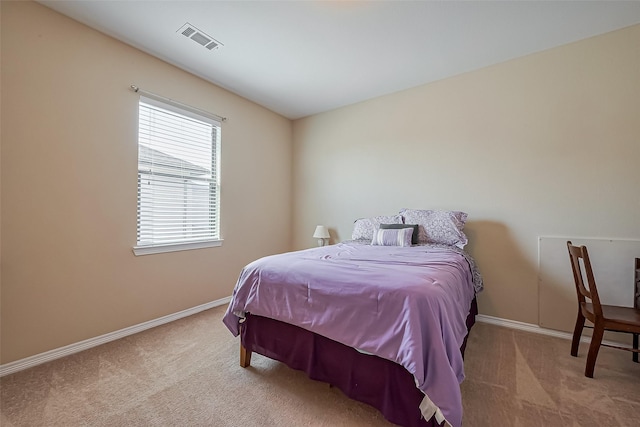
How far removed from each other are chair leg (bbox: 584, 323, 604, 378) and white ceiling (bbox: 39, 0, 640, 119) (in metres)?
2.33

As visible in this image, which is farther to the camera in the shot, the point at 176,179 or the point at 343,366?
the point at 176,179

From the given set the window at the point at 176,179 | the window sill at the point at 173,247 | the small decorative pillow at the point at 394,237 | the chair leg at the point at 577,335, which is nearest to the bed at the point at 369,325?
the small decorative pillow at the point at 394,237

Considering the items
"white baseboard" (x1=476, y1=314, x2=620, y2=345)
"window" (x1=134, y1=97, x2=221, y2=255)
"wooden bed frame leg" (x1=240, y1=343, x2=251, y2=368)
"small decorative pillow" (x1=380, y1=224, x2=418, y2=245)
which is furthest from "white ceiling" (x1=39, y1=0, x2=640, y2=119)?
"white baseboard" (x1=476, y1=314, x2=620, y2=345)

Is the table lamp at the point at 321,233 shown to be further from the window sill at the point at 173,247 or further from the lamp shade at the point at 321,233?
the window sill at the point at 173,247

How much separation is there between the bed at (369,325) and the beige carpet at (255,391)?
0.54 ft

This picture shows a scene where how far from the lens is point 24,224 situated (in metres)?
1.85

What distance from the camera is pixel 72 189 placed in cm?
206

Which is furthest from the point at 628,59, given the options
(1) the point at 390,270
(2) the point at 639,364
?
(1) the point at 390,270

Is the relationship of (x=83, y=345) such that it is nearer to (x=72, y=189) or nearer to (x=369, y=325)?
(x=72, y=189)

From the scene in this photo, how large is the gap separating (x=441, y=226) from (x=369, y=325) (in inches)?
68.5

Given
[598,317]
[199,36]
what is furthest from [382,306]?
[199,36]

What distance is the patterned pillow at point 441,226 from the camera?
257cm

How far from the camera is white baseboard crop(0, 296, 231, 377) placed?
1790 millimetres

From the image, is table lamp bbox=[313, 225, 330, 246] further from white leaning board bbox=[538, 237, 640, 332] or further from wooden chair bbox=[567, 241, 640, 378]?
wooden chair bbox=[567, 241, 640, 378]
